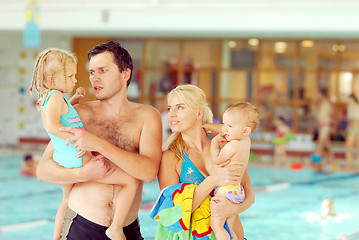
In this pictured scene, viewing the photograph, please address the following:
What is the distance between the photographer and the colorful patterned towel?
109 inches

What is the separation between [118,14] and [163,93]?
3.56 metres

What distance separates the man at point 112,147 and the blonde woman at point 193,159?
90 mm

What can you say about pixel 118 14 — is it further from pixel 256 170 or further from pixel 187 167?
pixel 187 167

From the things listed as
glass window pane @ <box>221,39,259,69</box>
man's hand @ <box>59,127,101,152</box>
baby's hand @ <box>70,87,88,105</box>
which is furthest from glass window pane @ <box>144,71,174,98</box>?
man's hand @ <box>59,127,101,152</box>

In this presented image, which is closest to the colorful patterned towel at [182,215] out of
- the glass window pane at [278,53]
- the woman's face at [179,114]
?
the woman's face at [179,114]

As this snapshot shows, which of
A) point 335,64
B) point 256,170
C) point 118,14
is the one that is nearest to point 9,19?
point 118,14

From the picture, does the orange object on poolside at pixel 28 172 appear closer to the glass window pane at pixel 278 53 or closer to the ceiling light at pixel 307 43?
the glass window pane at pixel 278 53

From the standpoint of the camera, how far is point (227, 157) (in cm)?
272

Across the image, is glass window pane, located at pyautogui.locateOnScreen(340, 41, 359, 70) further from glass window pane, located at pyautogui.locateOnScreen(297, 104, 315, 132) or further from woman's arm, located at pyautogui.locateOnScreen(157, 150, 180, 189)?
woman's arm, located at pyautogui.locateOnScreen(157, 150, 180, 189)

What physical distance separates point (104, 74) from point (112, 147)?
1.34 ft

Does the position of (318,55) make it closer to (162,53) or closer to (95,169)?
(162,53)

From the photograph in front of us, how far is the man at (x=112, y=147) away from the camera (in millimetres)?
2776

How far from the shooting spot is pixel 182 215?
2771mm

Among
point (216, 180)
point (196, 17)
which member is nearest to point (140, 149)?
point (216, 180)
